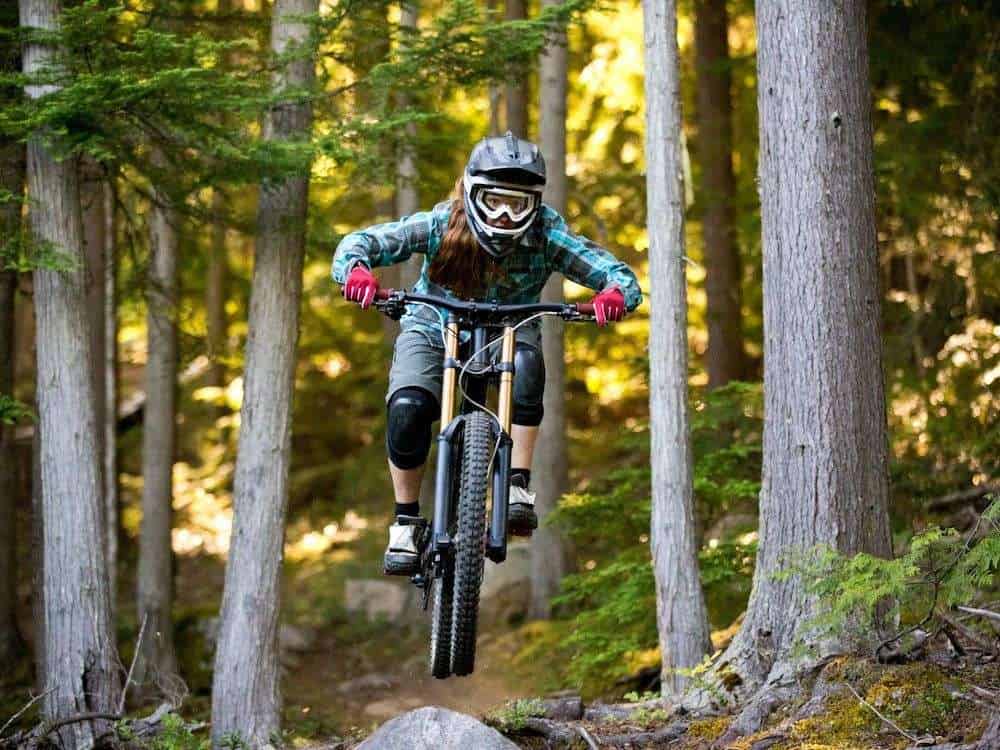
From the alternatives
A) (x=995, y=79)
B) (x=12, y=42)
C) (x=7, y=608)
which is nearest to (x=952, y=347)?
(x=995, y=79)

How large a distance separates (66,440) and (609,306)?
5.40m

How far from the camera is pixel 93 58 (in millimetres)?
9086

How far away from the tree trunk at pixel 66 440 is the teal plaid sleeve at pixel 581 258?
15.1 ft

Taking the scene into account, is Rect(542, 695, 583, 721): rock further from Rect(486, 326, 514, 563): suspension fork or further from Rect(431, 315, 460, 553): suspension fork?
Rect(431, 315, 460, 553): suspension fork

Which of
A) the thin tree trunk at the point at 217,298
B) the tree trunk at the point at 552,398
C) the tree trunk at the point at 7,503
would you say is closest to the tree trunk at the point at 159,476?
the thin tree trunk at the point at 217,298

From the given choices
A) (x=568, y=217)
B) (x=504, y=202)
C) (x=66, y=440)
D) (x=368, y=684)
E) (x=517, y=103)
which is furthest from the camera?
(x=568, y=217)

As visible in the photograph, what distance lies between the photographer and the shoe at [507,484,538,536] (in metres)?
6.15

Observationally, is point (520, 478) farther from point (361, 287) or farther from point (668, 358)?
point (668, 358)

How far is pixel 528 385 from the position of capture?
616cm

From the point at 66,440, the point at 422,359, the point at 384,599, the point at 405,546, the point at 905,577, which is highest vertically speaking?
the point at 422,359

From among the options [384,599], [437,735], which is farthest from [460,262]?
[384,599]

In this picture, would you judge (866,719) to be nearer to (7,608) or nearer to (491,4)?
(7,608)

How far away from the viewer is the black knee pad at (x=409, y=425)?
6113 mm

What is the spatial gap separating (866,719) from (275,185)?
6.33 metres
